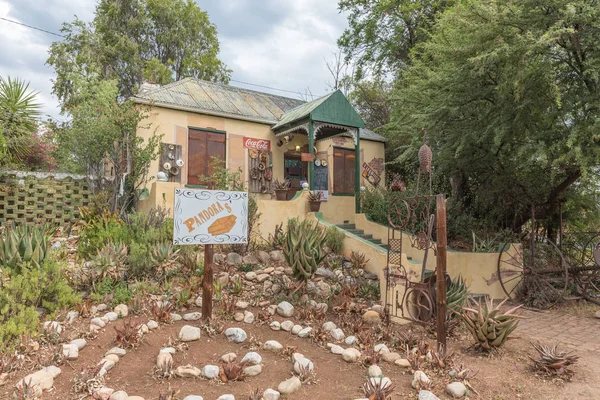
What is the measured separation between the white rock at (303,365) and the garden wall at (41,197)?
7152mm

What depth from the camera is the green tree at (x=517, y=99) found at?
628cm

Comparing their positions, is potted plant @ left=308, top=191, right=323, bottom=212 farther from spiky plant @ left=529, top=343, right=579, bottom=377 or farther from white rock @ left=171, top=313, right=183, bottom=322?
spiky plant @ left=529, top=343, right=579, bottom=377

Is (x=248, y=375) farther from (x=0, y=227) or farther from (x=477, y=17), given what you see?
(x=477, y=17)

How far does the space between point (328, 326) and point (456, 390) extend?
1710mm

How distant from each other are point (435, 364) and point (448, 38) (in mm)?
8212

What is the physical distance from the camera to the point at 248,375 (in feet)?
10.9

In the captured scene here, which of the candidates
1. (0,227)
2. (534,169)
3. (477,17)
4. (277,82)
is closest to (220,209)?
(0,227)

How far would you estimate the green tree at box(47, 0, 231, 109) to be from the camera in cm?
1823

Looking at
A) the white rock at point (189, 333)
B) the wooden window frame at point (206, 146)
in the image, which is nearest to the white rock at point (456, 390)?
the white rock at point (189, 333)

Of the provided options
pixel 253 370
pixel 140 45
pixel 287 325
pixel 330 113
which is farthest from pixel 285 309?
pixel 140 45

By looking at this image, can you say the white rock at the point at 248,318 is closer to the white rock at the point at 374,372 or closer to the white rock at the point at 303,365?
the white rock at the point at 303,365

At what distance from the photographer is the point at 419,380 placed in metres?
3.34

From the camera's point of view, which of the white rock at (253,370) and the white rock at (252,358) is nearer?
the white rock at (253,370)

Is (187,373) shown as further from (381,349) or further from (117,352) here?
(381,349)
